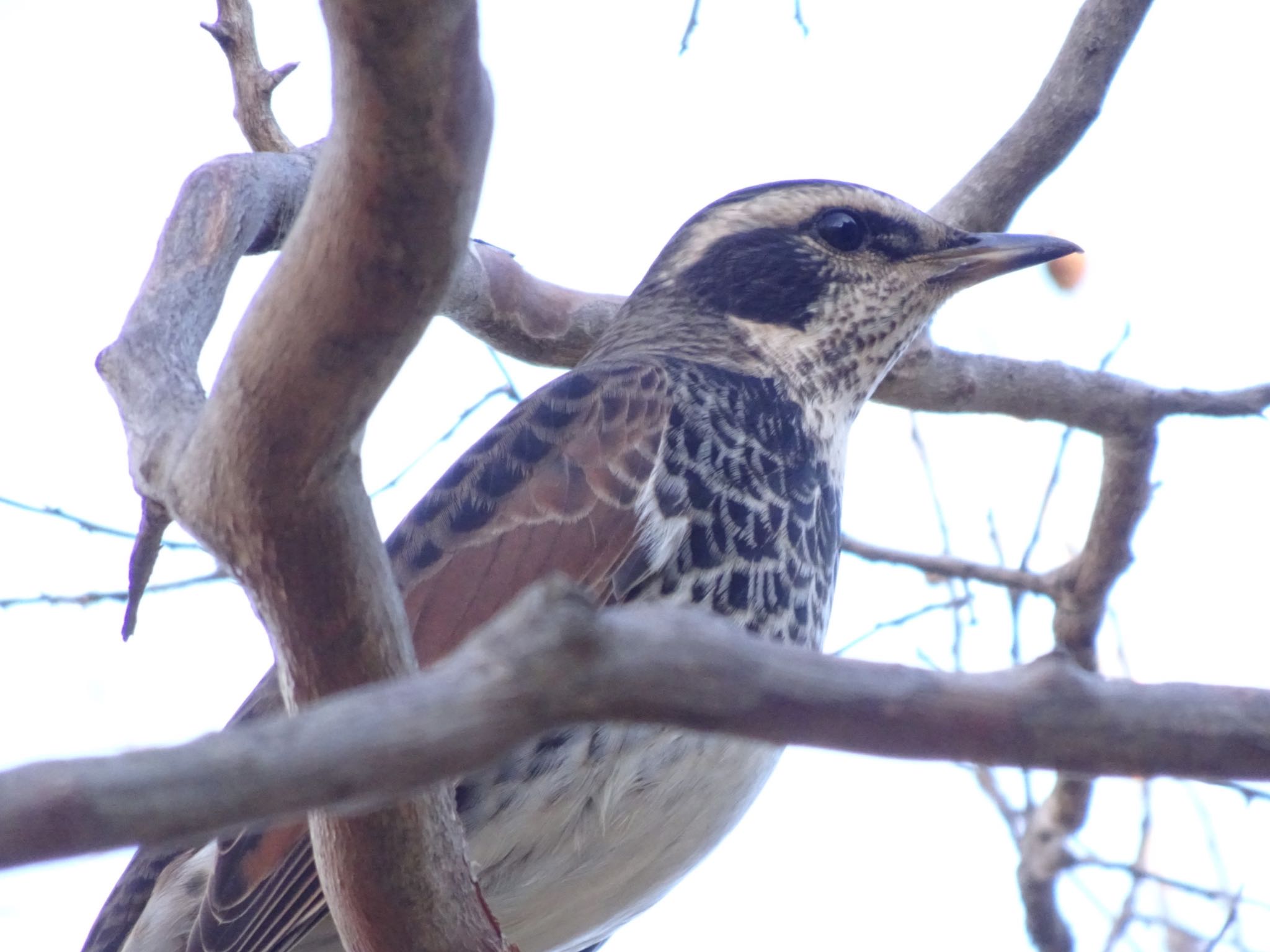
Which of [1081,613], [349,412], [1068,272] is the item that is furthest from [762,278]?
[349,412]

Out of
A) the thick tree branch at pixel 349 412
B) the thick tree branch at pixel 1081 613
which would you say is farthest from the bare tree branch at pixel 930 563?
the thick tree branch at pixel 349 412

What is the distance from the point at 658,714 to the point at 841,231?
12.6 ft

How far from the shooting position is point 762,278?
535 centimetres

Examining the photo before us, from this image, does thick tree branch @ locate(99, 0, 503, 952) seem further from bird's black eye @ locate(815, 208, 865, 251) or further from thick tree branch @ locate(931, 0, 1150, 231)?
thick tree branch @ locate(931, 0, 1150, 231)

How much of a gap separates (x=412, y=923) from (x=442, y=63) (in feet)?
5.15

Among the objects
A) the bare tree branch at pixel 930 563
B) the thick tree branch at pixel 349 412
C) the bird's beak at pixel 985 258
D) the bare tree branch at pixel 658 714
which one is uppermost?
the bird's beak at pixel 985 258

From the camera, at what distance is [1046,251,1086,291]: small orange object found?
6.30 meters

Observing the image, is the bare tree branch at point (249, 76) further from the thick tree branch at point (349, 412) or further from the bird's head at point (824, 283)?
the thick tree branch at point (349, 412)

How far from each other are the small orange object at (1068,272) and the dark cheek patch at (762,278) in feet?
4.84

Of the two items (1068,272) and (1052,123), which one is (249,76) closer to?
(1052,123)

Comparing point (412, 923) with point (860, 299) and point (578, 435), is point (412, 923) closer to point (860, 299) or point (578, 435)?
point (578, 435)

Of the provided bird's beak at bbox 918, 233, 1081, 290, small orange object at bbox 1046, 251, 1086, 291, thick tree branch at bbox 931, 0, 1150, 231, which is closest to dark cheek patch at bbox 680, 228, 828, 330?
bird's beak at bbox 918, 233, 1081, 290

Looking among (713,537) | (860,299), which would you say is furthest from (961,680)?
(860,299)

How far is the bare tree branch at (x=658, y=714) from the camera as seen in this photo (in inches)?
59.0
